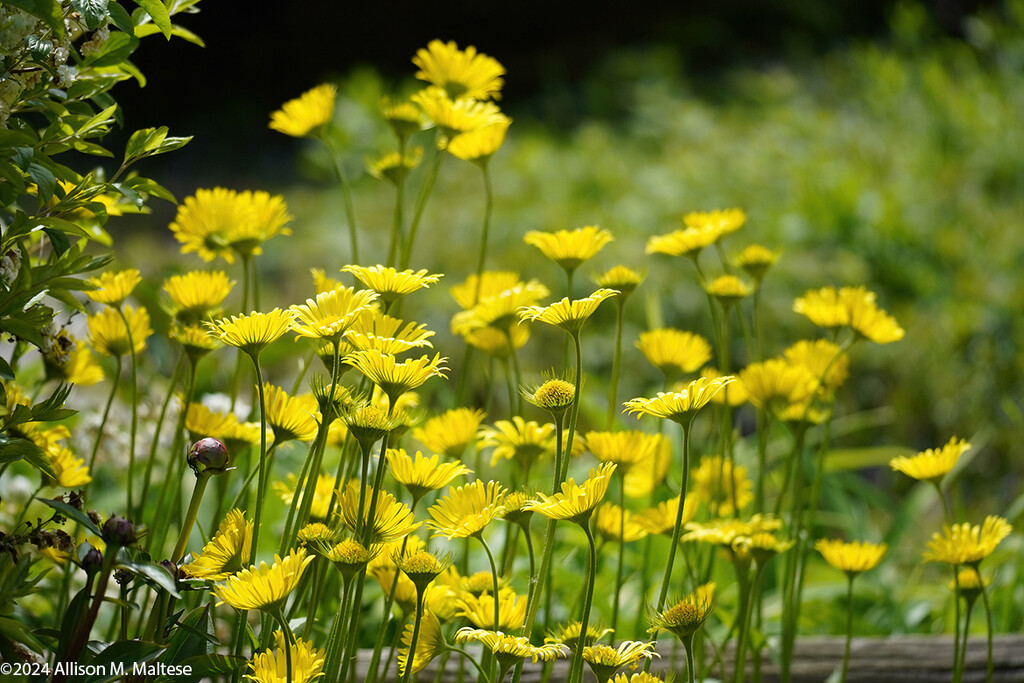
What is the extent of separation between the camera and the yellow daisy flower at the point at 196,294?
0.74 m

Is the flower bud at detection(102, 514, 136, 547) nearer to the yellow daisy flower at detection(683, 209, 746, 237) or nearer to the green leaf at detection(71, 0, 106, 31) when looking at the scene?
the green leaf at detection(71, 0, 106, 31)

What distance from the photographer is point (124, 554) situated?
53 cm

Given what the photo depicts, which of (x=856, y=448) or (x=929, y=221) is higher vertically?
(x=929, y=221)

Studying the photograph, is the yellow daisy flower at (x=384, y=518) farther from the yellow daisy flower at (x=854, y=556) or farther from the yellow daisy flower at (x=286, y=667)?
the yellow daisy flower at (x=854, y=556)

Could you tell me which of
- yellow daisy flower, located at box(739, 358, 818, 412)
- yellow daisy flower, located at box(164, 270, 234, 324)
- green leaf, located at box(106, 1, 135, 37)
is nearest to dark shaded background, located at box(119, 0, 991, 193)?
yellow daisy flower, located at box(739, 358, 818, 412)

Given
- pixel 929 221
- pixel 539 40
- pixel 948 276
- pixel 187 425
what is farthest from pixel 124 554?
pixel 539 40

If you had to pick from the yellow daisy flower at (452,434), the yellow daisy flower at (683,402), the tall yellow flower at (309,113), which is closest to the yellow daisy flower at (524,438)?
the yellow daisy flower at (452,434)

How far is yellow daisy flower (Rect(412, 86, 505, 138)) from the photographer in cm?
78

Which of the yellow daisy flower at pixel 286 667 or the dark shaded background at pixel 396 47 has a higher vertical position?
the dark shaded background at pixel 396 47

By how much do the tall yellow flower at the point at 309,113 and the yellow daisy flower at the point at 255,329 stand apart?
33 centimetres

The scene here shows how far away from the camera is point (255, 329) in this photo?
0.56 meters

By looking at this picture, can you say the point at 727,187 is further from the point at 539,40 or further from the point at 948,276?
the point at 539,40

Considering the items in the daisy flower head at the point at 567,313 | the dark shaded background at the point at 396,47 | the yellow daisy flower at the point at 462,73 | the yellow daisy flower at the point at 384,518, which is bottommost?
the yellow daisy flower at the point at 384,518

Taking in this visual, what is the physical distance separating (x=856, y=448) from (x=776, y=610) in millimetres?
1121
